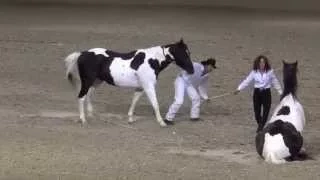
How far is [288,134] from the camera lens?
9672mm

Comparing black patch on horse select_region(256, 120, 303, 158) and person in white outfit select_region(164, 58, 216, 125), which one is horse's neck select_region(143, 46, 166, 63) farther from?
black patch on horse select_region(256, 120, 303, 158)

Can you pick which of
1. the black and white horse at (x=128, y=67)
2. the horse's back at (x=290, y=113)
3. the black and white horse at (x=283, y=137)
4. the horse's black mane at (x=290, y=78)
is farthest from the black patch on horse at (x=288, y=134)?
the black and white horse at (x=128, y=67)

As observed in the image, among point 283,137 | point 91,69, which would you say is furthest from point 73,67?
point 283,137

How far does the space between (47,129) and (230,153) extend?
2.82 meters

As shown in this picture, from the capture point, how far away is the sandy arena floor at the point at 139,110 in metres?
9.53

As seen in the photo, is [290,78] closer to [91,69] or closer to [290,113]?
[290,113]

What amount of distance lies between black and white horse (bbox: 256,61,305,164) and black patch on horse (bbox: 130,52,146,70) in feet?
8.43

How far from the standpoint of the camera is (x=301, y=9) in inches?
1280

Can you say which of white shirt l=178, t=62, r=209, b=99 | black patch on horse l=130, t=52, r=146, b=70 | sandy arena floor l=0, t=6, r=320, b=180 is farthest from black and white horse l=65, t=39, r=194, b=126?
sandy arena floor l=0, t=6, r=320, b=180

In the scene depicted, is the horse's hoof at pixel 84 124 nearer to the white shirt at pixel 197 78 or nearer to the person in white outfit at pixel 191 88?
the person in white outfit at pixel 191 88

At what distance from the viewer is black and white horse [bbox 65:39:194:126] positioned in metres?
12.1

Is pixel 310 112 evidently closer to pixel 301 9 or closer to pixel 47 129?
pixel 47 129

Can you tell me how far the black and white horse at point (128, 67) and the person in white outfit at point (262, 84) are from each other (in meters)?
1.14

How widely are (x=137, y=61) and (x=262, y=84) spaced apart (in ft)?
6.24
